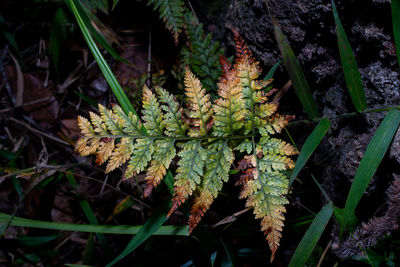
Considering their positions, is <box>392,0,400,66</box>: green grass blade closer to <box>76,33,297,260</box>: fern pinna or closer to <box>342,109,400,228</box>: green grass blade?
<box>342,109,400,228</box>: green grass blade

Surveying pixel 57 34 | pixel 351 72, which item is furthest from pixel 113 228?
pixel 57 34

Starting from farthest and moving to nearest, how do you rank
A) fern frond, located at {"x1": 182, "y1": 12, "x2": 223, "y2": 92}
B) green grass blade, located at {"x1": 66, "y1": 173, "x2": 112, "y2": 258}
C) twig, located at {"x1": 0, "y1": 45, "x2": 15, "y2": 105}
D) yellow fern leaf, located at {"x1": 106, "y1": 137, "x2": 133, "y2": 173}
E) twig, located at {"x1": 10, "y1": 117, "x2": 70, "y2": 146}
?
twig, located at {"x1": 0, "y1": 45, "x2": 15, "y2": 105}
twig, located at {"x1": 10, "y1": 117, "x2": 70, "y2": 146}
green grass blade, located at {"x1": 66, "y1": 173, "x2": 112, "y2": 258}
fern frond, located at {"x1": 182, "y1": 12, "x2": 223, "y2": 92}
yellow fern leaf, located at {"x1": 106, "y1": 137, "x2": 133, "y2": 173}

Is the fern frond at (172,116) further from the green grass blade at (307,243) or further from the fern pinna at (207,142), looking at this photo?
the green grass blade at (307,243)

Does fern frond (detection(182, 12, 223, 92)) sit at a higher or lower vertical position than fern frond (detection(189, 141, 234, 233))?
higher

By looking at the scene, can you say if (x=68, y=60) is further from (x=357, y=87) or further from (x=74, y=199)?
(x=357, y=87)

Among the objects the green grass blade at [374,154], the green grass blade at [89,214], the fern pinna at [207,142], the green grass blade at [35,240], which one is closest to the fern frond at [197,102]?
Result: the fern pinna at [207,142]

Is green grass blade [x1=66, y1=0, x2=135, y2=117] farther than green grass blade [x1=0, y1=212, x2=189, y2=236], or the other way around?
green grass blade [x1=0, y1=212, x2=189, y2=236]

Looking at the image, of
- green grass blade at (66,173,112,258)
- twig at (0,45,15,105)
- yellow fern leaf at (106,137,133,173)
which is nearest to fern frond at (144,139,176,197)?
yellow fern leaf at (106,137,133,173)
